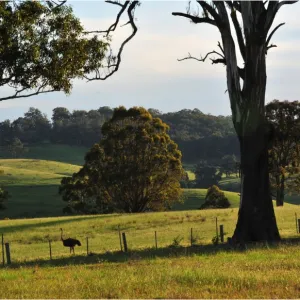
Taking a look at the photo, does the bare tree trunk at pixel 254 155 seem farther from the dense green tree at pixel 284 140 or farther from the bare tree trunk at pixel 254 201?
the dense green tree at pixel 284 140

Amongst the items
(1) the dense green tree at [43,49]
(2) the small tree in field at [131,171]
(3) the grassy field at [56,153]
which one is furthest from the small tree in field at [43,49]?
(3) the grassy field at [56,153]

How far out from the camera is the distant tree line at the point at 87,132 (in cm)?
14925

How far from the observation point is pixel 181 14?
66.9ft

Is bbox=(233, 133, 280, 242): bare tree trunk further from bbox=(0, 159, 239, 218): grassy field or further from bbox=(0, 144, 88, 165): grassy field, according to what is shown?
bbox=(0, 144, 88, 165): grassy field

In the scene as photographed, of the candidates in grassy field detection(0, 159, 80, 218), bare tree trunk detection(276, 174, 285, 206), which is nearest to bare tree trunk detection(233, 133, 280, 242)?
bare tree trunk detection(276, 174, 285, 206)

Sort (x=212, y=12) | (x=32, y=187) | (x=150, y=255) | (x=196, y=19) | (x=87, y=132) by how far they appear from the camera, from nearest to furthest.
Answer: (x=150, y=255) < (x=212, y=12) < (x=196, y=19) < (x=32, y=187) < (x=87, y=132)

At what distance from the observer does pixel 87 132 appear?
6127 inches

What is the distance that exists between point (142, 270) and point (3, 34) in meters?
11.7

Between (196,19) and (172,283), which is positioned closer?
(172,283)

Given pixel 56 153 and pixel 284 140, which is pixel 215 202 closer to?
pixel 284 140

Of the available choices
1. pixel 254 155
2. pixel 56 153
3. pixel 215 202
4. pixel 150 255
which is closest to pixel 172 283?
pixel 150 255

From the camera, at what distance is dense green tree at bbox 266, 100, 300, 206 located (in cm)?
4897

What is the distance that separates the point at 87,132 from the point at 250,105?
452 feet

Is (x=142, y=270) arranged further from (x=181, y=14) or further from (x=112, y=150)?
(x=112, y=150)
